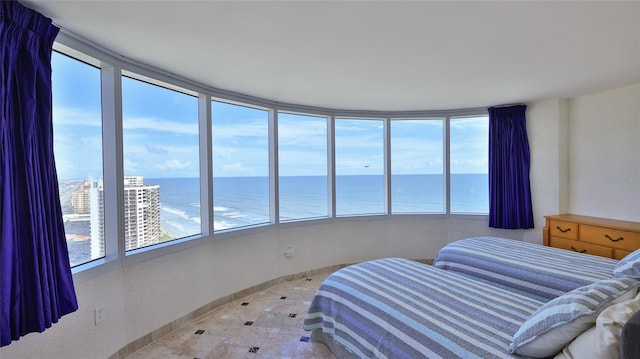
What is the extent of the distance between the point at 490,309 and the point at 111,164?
271cm

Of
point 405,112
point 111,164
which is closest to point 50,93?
point 111,164

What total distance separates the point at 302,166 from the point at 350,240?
124 centimetres

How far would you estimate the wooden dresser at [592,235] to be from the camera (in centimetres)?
293

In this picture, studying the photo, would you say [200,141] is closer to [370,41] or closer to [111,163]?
[111,163]

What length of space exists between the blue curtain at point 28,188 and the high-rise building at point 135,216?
501 mm

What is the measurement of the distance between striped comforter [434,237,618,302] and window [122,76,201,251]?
8.38 ft

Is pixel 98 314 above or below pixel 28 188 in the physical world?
below

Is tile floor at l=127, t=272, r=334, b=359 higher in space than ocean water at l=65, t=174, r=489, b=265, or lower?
Result: lower

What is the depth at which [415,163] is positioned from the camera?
4527 millimetres

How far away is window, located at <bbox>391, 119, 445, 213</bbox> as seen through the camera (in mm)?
4492

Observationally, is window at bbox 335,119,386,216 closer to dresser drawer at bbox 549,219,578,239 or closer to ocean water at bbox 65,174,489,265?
ocean water at bbox 65,174,489,265

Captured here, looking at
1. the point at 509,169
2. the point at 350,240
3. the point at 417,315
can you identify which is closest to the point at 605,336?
the point at 417,315

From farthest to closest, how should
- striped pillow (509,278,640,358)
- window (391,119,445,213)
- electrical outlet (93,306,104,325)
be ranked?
window (391,119,445,213), electrical outlet (93,306,104,325), striped pillow (509,278,640,358)

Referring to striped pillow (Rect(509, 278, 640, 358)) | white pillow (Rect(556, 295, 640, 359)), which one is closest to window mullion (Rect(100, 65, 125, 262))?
striped pillow (Rect(509, 278, 640, 358))
